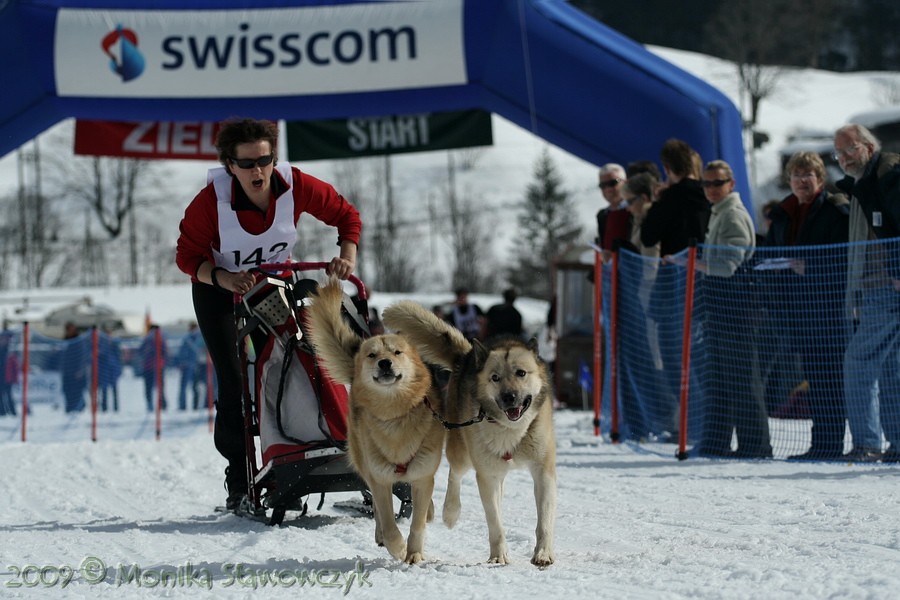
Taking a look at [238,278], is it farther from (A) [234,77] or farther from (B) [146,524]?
(A) [234,77]

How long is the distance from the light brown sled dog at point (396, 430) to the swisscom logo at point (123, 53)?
7.00 metres

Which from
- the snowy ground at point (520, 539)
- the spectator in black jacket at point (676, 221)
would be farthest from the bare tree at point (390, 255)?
the snowy ground at point (520, 539)

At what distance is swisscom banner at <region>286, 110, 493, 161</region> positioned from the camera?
10.9 m

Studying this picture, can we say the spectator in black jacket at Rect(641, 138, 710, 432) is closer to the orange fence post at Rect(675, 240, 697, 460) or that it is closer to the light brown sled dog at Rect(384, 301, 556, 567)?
the orange fence post at Rect(675, 240, 697, 460)

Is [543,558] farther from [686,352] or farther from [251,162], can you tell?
[686,352]

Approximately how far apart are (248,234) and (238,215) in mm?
97

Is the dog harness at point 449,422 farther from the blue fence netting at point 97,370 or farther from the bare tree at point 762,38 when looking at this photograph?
the bare tree at point 762,38

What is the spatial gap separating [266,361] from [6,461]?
402 cm

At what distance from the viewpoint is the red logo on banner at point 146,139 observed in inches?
432

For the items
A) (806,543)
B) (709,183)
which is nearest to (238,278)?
(806,543)

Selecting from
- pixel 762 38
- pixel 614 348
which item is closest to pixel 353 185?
pixel 762 38

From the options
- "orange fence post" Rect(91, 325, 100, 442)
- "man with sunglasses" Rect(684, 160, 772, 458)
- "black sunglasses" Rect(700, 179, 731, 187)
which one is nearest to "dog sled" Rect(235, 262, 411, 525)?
"man with sunglasses" Rect(684, 160, 772, 458)

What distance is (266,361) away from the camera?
5102 millimetres

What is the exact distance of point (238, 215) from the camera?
203 inches
